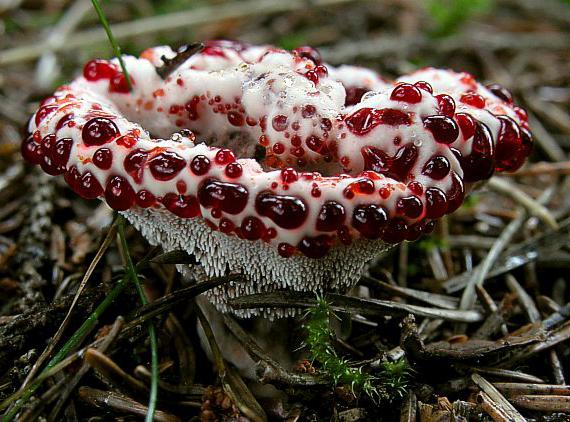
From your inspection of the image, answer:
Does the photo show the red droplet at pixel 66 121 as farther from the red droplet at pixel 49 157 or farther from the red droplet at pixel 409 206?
the red droplet at pixel 409 206

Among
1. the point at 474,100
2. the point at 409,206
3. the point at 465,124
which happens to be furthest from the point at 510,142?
the point at 409,206

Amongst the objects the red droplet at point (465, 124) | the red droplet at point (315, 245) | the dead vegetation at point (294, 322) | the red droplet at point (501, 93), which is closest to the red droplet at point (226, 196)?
the red droplet at point (315, 245)

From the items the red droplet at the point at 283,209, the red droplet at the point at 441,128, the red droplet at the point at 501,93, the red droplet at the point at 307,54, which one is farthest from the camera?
the red droplet at the point at 501,93

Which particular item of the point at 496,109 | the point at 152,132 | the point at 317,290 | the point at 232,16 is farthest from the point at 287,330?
the point at 232,16

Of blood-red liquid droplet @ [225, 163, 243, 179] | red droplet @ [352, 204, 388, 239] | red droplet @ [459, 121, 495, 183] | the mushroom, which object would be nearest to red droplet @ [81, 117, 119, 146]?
the mushroom

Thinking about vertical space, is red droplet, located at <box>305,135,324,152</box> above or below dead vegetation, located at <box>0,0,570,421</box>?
above

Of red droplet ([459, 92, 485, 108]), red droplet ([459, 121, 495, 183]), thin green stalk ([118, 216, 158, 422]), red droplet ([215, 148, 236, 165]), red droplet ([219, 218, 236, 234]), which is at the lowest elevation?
thin green stalk ([118, 216, 158, 422])

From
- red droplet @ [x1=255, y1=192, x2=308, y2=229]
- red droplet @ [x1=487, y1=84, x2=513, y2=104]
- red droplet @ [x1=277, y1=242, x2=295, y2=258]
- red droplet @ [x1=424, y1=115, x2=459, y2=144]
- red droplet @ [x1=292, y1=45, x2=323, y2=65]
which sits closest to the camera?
red droplet @ [x1=255, y1=192, x2=308, y2=229]

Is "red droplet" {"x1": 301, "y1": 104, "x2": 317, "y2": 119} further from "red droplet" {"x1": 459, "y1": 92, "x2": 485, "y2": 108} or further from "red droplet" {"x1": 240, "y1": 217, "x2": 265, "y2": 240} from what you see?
"red droplet" {"x1": 459, "y1": 92, "x2": 485, "y2": 108}
